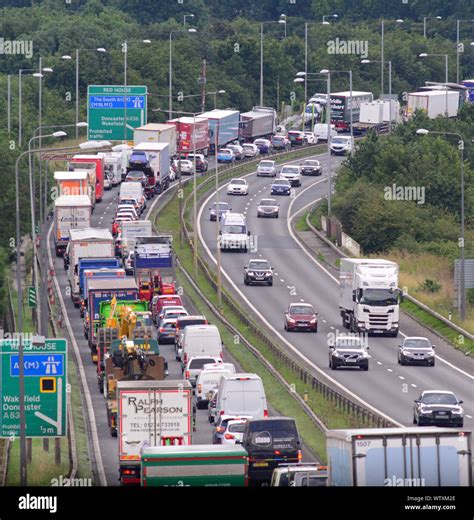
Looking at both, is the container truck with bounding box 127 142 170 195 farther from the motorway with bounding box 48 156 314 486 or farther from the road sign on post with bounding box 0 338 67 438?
the road sign on post with bounding box 0 338 67 438

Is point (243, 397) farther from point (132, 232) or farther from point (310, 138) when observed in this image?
point (310, 138)

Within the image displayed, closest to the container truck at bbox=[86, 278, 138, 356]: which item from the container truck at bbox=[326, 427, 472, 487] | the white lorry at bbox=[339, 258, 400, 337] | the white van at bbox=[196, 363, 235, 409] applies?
the white lorry at bbox=[339, 258, 400, 337]

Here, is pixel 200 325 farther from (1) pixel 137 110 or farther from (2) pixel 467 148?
(2) pixel 467 148

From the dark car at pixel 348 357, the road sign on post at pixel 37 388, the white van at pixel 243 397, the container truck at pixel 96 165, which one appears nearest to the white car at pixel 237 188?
the container truck at pixel 96 165

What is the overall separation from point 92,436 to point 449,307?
3133 centimetres

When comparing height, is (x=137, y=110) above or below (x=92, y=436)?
above

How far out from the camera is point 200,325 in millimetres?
65250

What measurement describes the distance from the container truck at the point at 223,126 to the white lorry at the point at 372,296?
5836 cm

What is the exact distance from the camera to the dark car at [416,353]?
6506cm

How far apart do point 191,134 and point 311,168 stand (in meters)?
8.62

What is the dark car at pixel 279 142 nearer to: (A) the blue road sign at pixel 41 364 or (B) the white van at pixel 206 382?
(B) the white van at pixel 206 382

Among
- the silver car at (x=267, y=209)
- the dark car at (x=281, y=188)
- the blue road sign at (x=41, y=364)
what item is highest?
the blue road sign at (x=41, y=364)

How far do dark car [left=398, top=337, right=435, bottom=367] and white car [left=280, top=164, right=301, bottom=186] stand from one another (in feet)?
178
